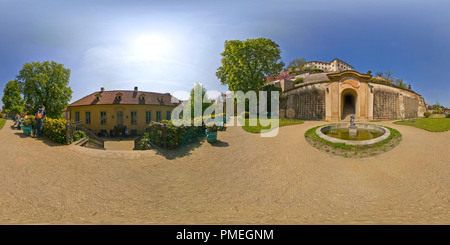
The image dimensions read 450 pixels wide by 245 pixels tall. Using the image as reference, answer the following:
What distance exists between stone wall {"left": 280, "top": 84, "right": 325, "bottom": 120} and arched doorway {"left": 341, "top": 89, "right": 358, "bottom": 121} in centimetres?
196

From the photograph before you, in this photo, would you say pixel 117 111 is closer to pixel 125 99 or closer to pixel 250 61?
pixel 125 99

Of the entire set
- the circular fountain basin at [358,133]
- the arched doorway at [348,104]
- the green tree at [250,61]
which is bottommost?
the circular fountain basin at [358,133]

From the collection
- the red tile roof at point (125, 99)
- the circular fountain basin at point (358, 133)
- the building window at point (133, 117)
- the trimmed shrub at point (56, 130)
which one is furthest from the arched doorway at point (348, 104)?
the building window at point (133, 117)

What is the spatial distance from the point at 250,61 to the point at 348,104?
11.4 metres

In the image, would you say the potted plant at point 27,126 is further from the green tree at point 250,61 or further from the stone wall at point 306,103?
the stone wall at point 306,103

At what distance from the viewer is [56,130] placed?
7.99 meters

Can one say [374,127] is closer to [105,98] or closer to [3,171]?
[3,171]

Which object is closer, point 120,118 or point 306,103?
point 306,103

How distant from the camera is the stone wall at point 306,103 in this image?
682 inches

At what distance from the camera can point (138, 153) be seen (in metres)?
6.93

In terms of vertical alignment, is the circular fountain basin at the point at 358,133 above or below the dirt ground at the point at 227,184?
above

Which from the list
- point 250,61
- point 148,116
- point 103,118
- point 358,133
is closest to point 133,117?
point 148,116

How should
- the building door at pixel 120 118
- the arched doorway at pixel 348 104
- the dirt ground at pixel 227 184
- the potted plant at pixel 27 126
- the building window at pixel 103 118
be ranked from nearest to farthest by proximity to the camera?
the dirt ground at pixel 227 184
the potted plant at pixel 27 126
the arched doorway at pixel 348 104
the building door at pixel 120 118
the building window at pixel 103 118

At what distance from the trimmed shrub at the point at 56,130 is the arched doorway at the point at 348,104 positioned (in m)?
21.1
